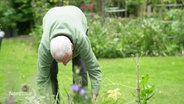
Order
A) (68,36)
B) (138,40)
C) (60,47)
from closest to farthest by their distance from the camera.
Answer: (60,47) → (68,36) → (138,40)

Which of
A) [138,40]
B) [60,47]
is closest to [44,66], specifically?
→ [60,47]

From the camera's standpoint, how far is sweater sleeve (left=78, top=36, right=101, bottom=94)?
3.62m

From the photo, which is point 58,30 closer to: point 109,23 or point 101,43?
point 101,43

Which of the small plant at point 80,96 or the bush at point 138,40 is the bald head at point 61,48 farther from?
the bush at point 138,40

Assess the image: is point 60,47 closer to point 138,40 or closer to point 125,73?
point 125,73

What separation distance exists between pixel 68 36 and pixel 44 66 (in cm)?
38

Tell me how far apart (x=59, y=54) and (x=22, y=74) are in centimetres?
396

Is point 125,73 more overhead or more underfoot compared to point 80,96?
more underfoot

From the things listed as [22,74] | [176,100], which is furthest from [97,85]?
[22,74]

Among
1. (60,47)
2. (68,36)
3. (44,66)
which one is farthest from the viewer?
(44,66)

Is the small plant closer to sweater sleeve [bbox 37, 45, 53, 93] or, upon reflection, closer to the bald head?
the bald head

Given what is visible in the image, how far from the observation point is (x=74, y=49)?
12.1ft

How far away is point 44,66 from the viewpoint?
3.71 m

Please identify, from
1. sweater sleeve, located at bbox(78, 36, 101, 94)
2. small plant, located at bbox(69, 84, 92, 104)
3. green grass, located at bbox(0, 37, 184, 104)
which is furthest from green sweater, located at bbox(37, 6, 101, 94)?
green grass, located at bbox(0, 37, 184, 104)
